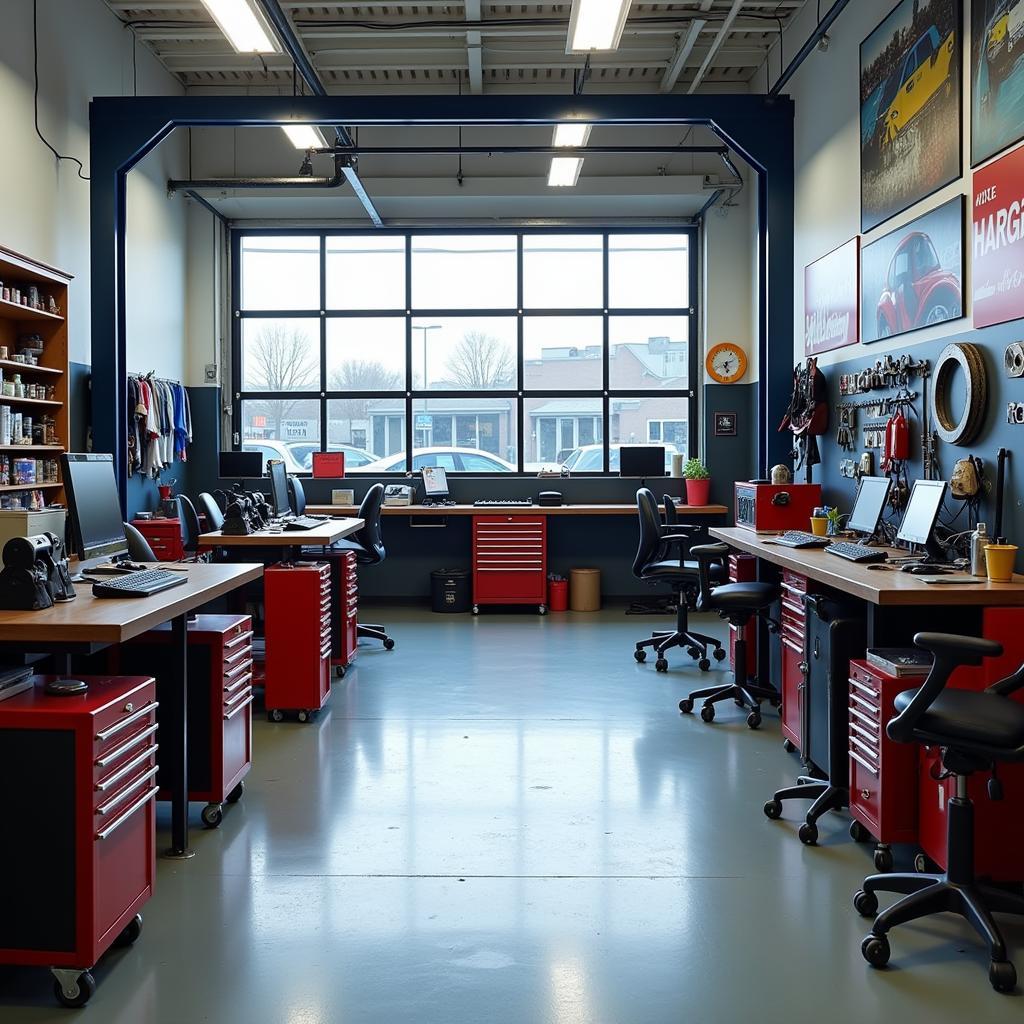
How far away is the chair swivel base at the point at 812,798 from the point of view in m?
3.22

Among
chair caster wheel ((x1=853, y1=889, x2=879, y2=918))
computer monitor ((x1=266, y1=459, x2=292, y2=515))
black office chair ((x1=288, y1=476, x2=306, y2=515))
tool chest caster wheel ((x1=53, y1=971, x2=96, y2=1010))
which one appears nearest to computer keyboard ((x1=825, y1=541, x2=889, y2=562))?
chair caster wheel ((x1=853, y1=889, x2=879, y2=918))

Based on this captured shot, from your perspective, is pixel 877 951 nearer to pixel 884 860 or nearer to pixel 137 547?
pixel 884 860

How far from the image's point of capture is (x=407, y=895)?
281cm

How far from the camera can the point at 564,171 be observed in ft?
24.5

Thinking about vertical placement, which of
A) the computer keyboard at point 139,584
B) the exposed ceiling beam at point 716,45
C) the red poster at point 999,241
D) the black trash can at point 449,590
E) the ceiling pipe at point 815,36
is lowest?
the black trash can at point 449,590

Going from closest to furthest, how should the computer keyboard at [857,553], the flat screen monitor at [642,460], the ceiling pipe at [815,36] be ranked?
the computer keyboard at [857,553] < the ceiling pipe at [815,36] < the flat screen monitor at [642,460]

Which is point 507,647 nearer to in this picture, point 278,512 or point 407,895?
point 278,512

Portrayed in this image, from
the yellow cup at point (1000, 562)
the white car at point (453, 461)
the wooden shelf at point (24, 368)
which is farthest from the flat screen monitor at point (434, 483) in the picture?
the yellow cup at point (1000, 562)

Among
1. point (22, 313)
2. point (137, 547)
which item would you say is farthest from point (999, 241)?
point (22, 313)

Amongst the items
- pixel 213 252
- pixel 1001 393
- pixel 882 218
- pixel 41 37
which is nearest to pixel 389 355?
pixel 213 252

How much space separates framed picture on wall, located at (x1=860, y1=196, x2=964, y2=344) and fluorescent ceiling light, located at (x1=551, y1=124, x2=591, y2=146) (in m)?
2.38

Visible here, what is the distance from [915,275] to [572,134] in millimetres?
3153

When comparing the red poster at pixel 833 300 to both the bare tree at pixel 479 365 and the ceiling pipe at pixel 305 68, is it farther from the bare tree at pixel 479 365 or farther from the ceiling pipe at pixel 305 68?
the ceiling pipe at pixel 305 68

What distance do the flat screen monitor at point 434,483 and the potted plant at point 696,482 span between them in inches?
81.9
